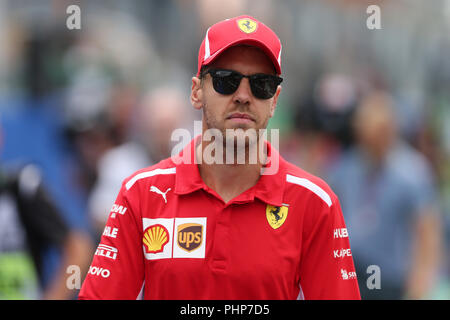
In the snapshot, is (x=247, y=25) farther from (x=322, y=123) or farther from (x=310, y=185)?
(x=322, y=123)

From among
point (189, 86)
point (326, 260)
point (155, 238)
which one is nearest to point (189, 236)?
point (155, 238)

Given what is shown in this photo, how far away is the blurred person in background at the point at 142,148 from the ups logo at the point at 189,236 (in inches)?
145

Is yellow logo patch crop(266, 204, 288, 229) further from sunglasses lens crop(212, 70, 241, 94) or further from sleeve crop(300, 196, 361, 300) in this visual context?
sunglasses lens crop(212, 70, 241, 94)

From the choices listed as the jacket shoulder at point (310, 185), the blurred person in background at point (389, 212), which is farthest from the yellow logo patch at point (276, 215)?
the blurred person in background at point (389, 212)

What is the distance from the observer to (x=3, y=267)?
18.0ft

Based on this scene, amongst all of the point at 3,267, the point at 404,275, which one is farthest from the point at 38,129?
the point at 404,275

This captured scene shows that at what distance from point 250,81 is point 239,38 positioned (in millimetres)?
180

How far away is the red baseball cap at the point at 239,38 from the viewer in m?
2.98

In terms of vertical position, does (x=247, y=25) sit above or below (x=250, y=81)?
above

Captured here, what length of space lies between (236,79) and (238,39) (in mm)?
163

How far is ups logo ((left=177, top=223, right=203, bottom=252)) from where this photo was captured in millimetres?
2926

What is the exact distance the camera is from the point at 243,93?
2.99 metres

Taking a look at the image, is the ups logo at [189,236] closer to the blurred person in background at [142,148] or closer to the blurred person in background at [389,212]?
the blurred person in background at [389,212]
